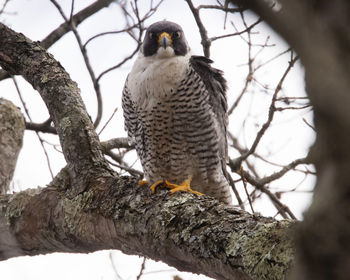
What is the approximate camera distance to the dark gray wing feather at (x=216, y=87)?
4590 mm

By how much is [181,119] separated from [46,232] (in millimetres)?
1865

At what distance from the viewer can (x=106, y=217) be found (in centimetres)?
262

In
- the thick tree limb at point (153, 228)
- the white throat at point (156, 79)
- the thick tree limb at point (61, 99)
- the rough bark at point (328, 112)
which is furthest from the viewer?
the white throat at point (156, 79)

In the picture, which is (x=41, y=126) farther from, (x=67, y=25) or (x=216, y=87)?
(x=216, y=87)

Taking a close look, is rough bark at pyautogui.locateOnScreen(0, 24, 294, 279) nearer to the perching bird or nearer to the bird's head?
the perching bird

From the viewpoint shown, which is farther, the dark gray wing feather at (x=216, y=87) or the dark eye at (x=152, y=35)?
the dark eye at (x=152, y=35)

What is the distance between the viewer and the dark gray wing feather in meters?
4.59

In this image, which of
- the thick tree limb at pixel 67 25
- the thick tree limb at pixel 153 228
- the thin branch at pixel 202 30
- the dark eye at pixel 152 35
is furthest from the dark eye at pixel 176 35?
the thick tree limb at pixel 153 228

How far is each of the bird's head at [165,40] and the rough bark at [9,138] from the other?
1496 millimetres

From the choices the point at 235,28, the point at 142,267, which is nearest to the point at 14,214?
the point at 142,267

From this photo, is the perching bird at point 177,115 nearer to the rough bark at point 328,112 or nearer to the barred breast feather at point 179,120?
the barred breast feather at point 179,120

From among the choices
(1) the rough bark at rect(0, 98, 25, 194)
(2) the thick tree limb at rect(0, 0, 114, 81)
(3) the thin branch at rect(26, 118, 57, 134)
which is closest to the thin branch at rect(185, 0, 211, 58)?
(2) the thick tree limb at rect(0, 0, 114, 81)

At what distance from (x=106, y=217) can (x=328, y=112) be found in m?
2.13

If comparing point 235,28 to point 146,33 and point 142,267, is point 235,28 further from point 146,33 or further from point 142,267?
point 142,267
